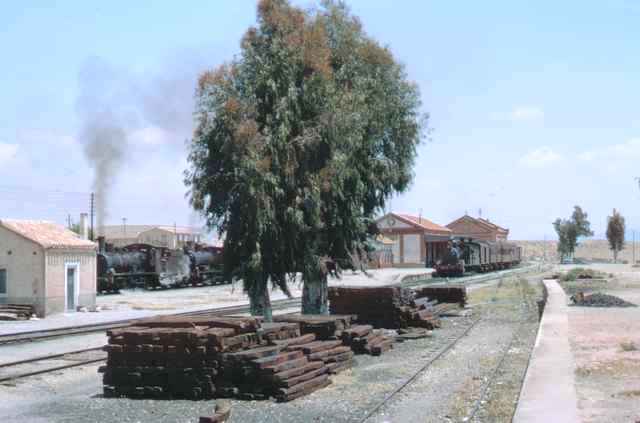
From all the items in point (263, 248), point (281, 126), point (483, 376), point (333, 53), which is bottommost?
point (483, 376)

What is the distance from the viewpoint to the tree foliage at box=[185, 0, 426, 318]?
68.4ft

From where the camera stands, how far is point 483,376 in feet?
49.7

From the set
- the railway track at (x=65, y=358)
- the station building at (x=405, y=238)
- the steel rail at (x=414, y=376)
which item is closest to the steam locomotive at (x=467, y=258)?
the station building at (x=405, y=238)

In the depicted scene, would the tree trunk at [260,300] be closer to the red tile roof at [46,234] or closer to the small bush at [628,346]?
the small bush at [628,346]

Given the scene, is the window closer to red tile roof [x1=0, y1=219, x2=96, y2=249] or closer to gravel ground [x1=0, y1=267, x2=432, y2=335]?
red tile roof [x1=0, y1=219, x2=96, y2=249]

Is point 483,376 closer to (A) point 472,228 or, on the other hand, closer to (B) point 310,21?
(B) point 310,21

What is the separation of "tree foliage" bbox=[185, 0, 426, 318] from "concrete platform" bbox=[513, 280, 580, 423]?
6.76 meters

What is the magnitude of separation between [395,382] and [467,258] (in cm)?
4850

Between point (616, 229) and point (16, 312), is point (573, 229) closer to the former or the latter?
point (616, 229)

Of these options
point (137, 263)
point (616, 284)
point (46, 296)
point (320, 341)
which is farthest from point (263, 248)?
point (616, 284)

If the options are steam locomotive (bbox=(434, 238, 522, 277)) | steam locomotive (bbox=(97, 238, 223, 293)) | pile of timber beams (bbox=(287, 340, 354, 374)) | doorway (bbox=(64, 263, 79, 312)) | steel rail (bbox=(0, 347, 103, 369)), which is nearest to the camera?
pile of timber beams (bbox=(287, 340, 354, 374))

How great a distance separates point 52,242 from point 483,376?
2156 cm

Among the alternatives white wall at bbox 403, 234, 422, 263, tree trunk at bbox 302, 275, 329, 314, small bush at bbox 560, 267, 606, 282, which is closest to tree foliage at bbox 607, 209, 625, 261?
white wall at bbox 403, 234, 422, 263

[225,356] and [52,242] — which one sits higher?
[52,242]
